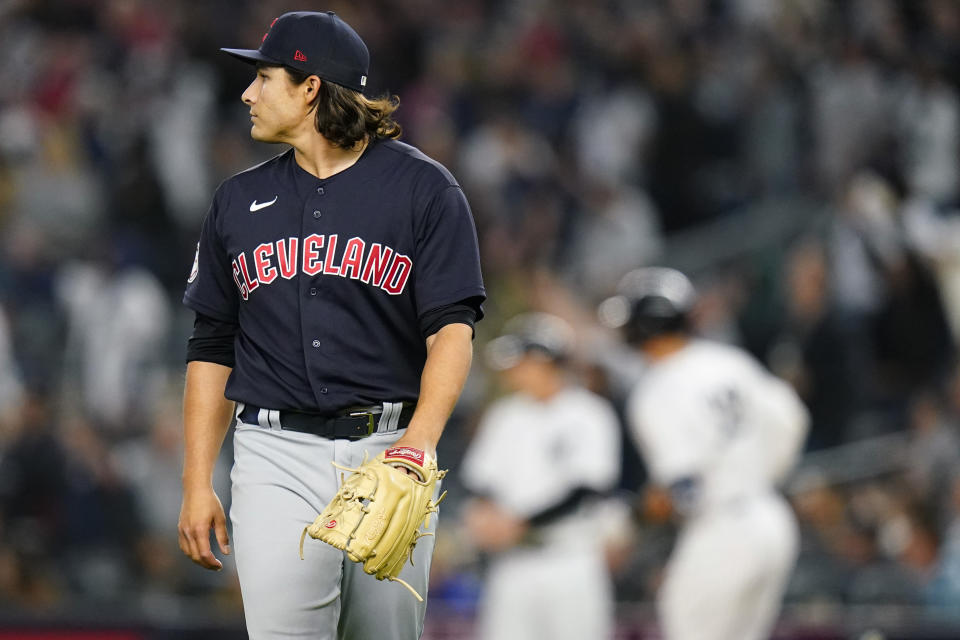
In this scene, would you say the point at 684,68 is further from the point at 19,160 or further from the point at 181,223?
the point at 19,160

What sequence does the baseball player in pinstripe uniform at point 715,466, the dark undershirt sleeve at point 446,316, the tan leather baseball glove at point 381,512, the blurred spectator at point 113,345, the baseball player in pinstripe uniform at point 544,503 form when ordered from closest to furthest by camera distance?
the tan leather baseball glove at point 381,512 < the dark undershirt sleeve at point 446,316 < the baseball player in pinstripe uniform at point 715,466 < the baseball player in pinstripe uniform at point 544,503 < the blurred spectator at point 113,345

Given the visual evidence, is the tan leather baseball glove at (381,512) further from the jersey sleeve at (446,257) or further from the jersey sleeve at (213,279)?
the jersey sleeve at (213,279)

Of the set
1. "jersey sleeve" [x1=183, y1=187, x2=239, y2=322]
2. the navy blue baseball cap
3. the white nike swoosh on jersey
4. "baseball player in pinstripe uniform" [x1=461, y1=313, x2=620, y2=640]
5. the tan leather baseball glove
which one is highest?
the navy blue baseball cap

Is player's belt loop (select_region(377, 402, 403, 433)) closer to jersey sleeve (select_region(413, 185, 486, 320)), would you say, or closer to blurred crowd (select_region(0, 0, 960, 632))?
jersey sleeve (select_region(413, 185, 486, 320))

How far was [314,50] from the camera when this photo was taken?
3.64 m

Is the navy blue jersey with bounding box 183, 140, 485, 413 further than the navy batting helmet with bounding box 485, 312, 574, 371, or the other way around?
the navy batting helmet with bounding box 485, 312, 574, 371

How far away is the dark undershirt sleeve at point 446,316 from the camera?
11.9 feet

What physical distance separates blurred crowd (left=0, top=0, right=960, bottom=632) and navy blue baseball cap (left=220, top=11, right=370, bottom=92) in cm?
558

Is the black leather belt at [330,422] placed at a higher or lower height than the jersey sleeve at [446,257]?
lower

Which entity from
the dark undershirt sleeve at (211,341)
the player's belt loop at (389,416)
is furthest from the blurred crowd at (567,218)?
the dark undershirt sleeve at (211,341)

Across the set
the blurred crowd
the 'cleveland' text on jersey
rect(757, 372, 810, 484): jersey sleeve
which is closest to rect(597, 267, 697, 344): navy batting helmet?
rect(757, 372, 810, 484): jersey sleeve

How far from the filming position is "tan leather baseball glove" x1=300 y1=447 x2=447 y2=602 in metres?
3.31

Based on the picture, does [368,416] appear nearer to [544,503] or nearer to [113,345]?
[544,503]

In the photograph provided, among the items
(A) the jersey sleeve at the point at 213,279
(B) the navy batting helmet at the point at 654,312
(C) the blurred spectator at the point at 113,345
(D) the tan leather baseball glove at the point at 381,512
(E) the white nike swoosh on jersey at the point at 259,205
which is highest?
(E) the white nike swoosh on jersey at the point at 259,205
